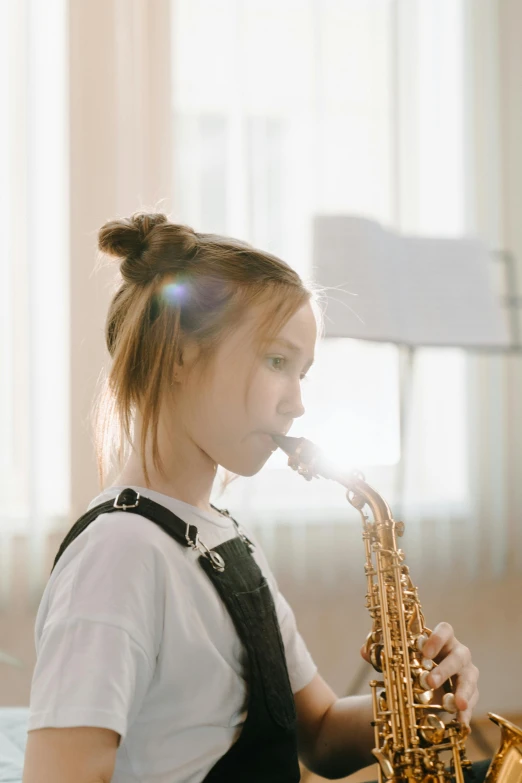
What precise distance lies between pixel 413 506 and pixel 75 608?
2348 millimetres

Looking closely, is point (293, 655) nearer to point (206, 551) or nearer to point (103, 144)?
point (206, 551)

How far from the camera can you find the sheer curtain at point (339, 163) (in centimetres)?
298

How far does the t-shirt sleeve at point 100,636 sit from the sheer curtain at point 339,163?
74.5 inches

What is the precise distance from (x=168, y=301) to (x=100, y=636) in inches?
18.3

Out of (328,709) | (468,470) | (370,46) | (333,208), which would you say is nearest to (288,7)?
(370,46)

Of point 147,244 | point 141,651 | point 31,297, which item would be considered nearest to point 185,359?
point 147,244

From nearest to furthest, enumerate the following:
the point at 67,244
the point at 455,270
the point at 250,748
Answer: the point at 250,748
the point at 455,270
the point at 67,244

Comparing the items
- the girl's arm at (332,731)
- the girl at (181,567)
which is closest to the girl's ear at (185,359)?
the girl at (181,567)

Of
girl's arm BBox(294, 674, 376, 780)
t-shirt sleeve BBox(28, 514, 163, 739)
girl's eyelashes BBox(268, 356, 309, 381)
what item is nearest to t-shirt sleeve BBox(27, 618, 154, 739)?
t-shirt sleeve BBox(28, 514, 163, 739)

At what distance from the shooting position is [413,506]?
3107 mm

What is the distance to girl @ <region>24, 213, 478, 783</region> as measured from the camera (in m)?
0.88

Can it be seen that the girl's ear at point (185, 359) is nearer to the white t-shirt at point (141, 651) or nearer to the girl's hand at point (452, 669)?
the white t-shirt at point (141, 651)

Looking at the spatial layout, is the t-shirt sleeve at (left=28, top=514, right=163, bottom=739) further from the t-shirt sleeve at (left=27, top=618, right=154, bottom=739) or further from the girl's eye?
the girl's eye

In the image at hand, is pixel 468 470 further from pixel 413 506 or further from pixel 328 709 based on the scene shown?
pixel 328 709
